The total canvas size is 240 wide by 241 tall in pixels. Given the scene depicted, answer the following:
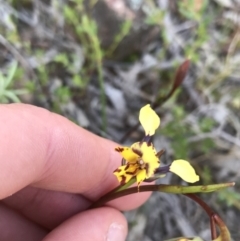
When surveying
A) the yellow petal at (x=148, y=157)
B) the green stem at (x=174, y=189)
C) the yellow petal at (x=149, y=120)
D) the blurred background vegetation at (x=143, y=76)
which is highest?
the blurred background vegetation at (x=143, y=76)

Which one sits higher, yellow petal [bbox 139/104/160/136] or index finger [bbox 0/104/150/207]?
index finger [bbox 0/104/150/207]

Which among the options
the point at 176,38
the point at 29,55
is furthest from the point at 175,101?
the point at 29,55

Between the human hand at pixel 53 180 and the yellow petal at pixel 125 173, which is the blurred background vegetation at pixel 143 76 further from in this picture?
the yellow petal at pixel 125 173

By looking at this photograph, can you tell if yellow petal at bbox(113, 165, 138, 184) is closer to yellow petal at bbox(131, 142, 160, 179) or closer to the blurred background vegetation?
yellow petal at bbox(131, 142, 160, 179)

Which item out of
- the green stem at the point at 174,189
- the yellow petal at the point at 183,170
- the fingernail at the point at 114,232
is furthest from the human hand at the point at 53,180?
the yellow petal at the point at 183,170

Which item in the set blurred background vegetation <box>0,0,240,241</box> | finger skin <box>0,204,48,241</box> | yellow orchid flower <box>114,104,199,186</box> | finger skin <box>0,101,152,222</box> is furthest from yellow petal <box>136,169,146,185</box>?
blurred background vegetation <box>0,0,240,241</box>

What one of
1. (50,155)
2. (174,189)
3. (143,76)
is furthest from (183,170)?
(143,76)

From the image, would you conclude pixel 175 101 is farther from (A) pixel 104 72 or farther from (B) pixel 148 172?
(B) pixel 148 172

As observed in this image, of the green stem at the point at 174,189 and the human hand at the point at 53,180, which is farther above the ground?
the human hand at the point at 53,180
